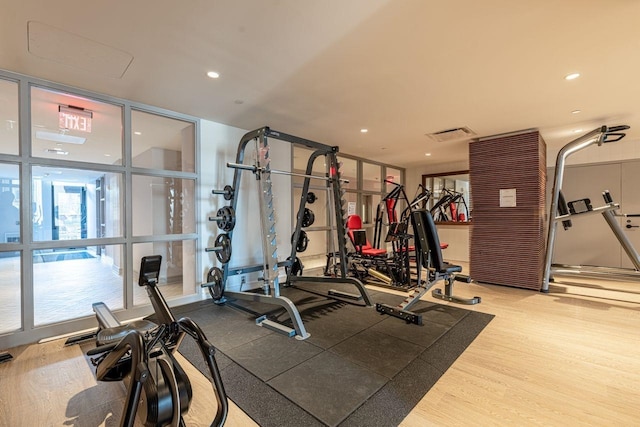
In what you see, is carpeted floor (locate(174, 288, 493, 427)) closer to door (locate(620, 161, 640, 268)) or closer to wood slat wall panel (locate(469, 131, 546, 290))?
wood slat wall panel (locate(469, 131, 546, 290))

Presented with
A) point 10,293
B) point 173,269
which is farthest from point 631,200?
point 10,293

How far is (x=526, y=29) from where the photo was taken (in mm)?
2072

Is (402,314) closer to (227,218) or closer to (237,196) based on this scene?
(227,218)

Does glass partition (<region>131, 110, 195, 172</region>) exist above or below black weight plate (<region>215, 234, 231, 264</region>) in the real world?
above

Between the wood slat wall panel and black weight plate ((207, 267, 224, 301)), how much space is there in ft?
13.7

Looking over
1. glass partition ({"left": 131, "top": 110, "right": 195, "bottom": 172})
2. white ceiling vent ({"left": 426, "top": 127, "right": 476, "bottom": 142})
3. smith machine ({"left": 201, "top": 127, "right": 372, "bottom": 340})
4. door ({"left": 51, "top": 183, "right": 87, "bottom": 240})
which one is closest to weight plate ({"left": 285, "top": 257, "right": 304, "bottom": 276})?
smith machine ({"left": 201, "top": 127, "right": 372, "bottom": 340})

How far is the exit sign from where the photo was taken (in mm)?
3151

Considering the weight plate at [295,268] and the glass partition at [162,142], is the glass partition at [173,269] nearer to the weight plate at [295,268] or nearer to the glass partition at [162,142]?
the glass partition at [162,142]

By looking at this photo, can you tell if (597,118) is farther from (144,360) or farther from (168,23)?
(144,360)

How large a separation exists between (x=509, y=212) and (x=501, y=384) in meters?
3.42

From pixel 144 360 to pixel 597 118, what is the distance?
5890mm

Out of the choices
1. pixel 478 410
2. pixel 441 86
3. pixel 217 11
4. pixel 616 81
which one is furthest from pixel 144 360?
pixel 616 81

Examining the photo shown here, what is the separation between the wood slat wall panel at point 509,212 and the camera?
4367mm

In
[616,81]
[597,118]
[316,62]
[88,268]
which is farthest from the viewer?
[88,268]
